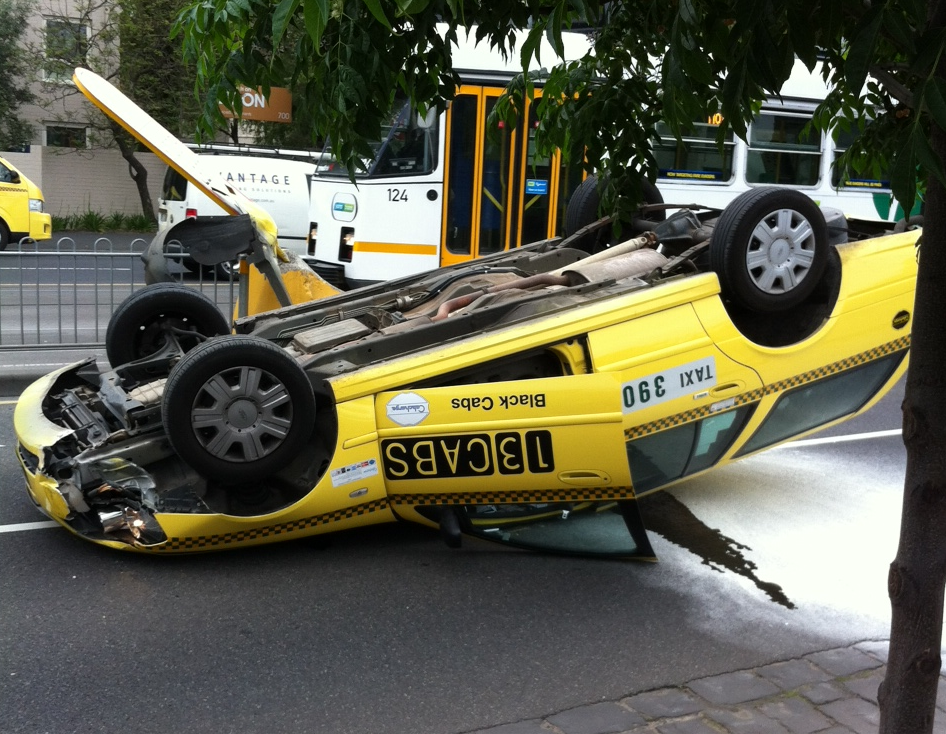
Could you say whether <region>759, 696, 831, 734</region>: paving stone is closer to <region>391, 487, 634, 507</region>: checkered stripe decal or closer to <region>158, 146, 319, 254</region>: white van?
<region>391, 487, 634, 507</region>: checkered stripe decal

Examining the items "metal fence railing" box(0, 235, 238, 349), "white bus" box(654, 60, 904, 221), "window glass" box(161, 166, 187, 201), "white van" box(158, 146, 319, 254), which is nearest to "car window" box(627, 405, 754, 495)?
"metal fence railing" box(0, 235, 238, 349)

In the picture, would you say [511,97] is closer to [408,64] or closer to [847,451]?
[408,64]

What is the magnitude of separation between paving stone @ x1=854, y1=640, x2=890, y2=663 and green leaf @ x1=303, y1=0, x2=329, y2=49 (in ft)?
11.8

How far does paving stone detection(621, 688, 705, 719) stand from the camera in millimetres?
3868

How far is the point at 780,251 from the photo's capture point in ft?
18.7

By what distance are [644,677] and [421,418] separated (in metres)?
1.55

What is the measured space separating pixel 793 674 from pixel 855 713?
384mm

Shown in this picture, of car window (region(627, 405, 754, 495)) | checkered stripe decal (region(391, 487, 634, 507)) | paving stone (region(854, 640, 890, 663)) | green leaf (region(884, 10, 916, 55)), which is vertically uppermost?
green leaf (region(884, 10, 916, 55))

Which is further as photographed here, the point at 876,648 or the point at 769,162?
the point at 769,162

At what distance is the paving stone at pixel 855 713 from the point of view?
147 inches

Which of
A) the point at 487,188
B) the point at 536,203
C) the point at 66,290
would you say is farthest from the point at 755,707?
the point at 536,203

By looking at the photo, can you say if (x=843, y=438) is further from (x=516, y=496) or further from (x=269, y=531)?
(x=269, y=531)

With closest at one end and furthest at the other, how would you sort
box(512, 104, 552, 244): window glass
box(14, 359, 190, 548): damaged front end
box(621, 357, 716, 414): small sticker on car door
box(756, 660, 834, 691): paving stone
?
box(756, 660, 834, 691): paving stone
box(14, 359, 190, 548): damaged front end
box(621, 357, 716, 414): small sticker on car door
box(512, 104, 552, 244): window glass

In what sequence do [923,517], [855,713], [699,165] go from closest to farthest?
[923,517], [855,713], [699,165]
